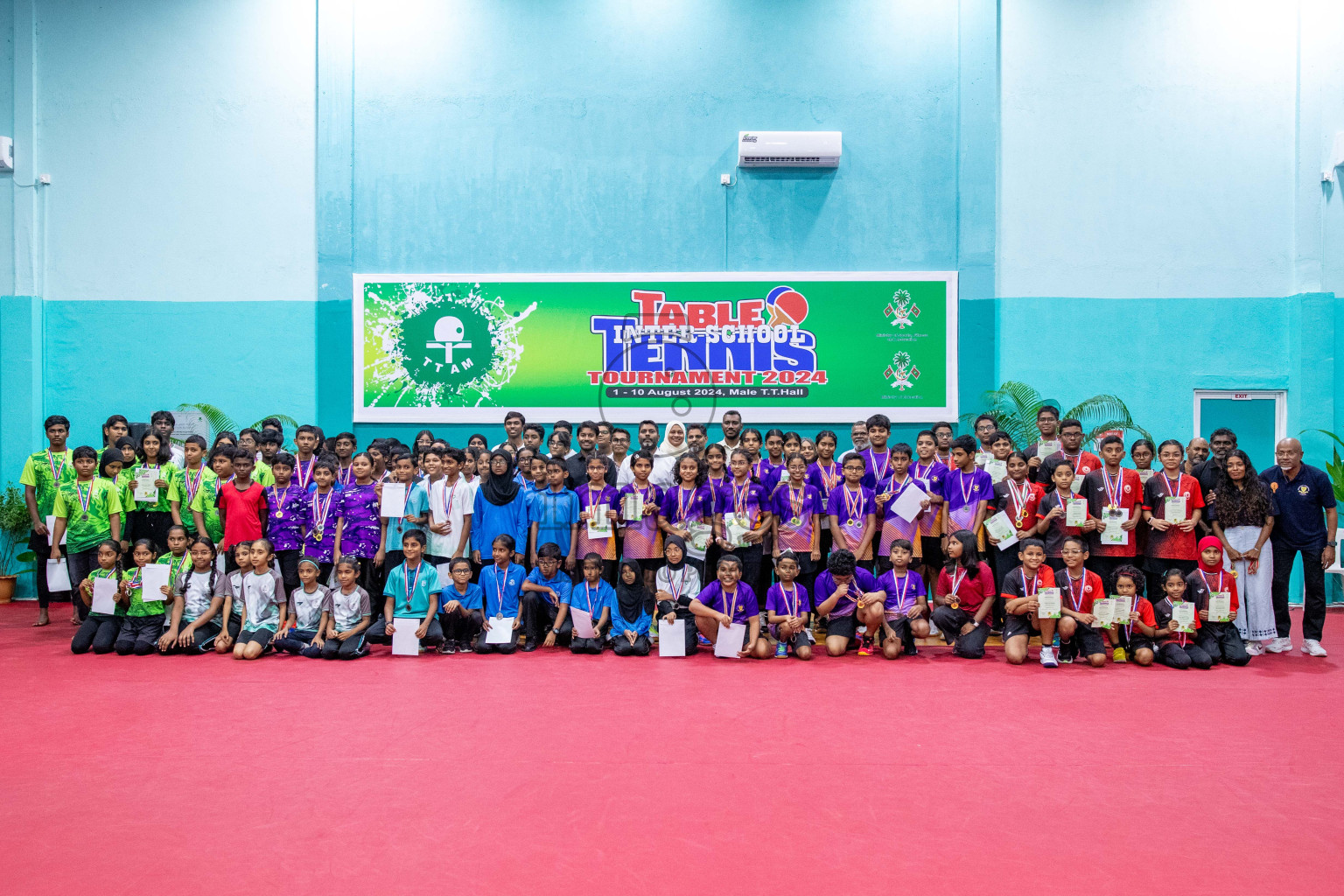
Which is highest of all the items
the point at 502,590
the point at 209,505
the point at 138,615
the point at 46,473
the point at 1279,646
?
the point at 46,473

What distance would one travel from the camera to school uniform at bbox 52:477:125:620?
25.8ft

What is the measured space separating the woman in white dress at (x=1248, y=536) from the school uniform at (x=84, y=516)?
373 inches

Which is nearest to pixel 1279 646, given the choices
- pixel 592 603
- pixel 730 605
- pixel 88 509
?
pixel 730 605

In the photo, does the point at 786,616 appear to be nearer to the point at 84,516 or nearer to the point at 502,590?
the point at 502,590

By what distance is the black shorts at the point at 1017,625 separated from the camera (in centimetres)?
690

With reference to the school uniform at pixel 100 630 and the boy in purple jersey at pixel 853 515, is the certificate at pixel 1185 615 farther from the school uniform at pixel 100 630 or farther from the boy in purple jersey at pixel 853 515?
the school uniform at pixel 100 630

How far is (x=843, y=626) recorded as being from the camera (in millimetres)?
7164

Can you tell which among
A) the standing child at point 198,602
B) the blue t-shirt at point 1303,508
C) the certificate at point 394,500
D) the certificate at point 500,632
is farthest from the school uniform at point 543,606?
the blue t-shirt at point 1303,508

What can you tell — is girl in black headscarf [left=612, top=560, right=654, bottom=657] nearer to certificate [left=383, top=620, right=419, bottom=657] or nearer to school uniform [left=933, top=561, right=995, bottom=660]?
certificate [left=383, top=620, right=419, bottom=657]

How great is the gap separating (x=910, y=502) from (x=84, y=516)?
7.20 meters

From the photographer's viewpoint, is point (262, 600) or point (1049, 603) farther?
point (262, 600)

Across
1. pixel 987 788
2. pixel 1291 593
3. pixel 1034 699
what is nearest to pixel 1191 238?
pixel 1291 593

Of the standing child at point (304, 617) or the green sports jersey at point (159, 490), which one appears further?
the green sports jersey at point (159, 490)

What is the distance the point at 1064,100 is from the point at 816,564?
659 centimetres
